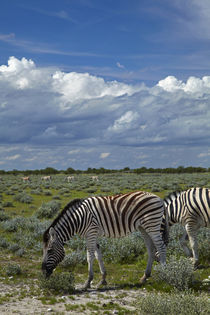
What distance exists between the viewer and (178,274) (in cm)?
858

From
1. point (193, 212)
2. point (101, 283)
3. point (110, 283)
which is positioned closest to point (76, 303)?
point (101, 283)

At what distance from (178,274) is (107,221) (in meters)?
2.41

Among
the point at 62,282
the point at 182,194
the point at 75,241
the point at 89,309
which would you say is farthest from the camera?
the point at 75,241

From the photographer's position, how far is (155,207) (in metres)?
9.41

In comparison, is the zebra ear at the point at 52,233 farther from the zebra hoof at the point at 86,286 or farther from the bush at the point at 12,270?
the bush at the point at 12,270

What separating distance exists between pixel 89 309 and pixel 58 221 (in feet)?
8.63

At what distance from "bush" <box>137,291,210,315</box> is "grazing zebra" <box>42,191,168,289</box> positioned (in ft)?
Answer: 9.67

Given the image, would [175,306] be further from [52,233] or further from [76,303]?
[52,233]

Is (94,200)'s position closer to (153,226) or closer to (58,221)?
(58,221)

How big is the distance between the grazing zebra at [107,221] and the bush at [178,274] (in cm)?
57

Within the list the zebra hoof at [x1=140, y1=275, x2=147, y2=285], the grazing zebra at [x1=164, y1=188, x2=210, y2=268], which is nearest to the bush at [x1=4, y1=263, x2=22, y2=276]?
the zebra hoof at [x1=140, y1=275, x2=147, y2=285]

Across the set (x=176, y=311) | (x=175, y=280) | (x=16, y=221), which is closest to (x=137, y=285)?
(x=175, y=280)

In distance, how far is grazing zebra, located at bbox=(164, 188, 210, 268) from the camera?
33.9ft

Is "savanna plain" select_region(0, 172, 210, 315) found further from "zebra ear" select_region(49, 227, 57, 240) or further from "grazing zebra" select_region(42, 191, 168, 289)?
"zebra ear" select_region(49, 227, 57, 240)
